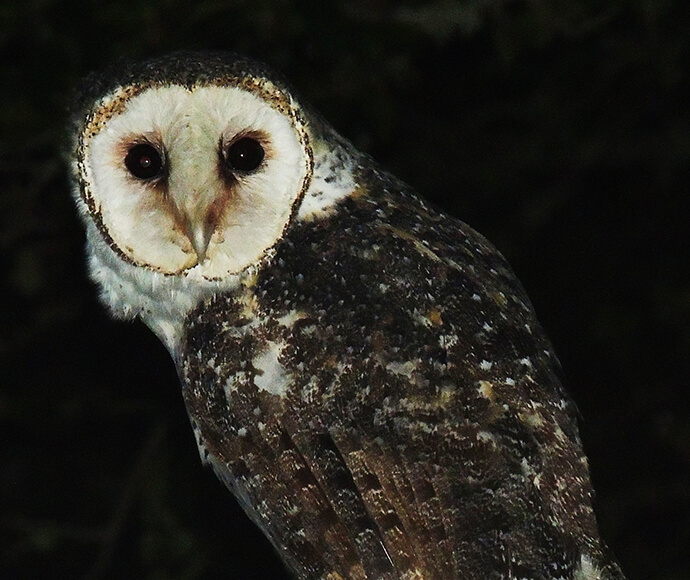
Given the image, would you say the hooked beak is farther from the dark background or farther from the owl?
the dark background

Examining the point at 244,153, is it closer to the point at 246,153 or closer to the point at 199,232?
the point at 246,153

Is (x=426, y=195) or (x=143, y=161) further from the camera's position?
(x=426, y=195)

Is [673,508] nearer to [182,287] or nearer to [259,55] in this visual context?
[259,55]

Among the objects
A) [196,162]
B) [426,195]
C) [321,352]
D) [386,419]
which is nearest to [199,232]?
[196,162]

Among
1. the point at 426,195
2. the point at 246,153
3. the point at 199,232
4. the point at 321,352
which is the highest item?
the point at 246,153

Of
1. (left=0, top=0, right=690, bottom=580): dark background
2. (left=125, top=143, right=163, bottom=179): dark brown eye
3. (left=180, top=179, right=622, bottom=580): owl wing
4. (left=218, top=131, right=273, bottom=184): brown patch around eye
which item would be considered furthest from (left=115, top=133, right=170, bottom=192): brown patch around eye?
(left=0, top=0, right=690, bottom=580): dark background

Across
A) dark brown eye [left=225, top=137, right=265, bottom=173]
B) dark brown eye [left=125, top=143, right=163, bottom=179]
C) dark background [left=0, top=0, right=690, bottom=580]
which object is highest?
dark brown eye [left=125, top=143, right=163, bottom=179]

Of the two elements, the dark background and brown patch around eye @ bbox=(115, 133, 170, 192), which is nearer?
brown patch around eye @ bbox=(115, 133, 170, 192)
